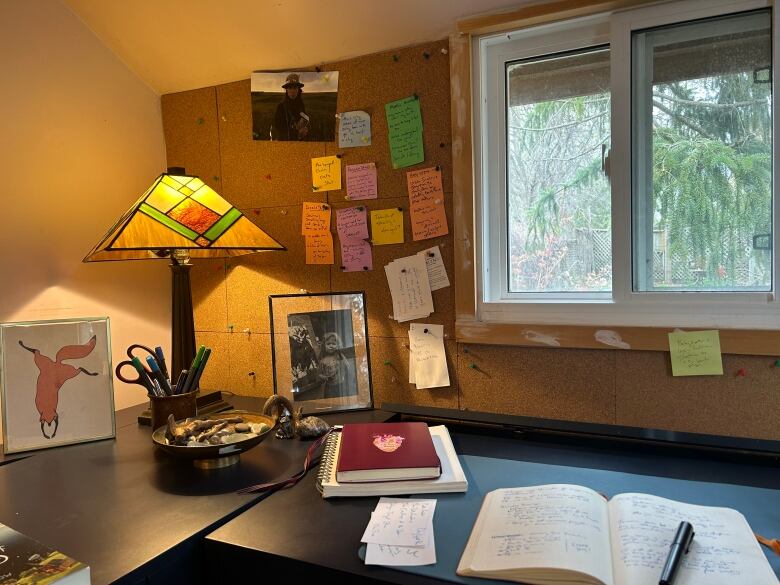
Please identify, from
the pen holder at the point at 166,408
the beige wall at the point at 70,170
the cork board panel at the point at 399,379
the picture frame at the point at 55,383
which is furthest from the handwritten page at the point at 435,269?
the beige wall at the point at 70,170

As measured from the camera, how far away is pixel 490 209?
1456 millimetres

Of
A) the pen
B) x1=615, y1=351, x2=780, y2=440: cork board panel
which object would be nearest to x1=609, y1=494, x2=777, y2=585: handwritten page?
the pen

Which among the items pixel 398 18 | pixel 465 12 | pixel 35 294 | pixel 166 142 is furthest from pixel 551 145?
pixel 35 294

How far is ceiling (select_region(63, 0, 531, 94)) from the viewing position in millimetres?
1396

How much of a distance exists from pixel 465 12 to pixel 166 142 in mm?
1030

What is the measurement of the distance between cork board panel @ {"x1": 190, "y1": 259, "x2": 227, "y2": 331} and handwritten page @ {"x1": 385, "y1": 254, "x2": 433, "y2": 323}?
571 millimetres

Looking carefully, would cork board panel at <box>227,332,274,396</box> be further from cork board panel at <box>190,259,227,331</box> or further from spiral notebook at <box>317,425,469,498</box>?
spiral notebook at <box>317,425,469,498</box>

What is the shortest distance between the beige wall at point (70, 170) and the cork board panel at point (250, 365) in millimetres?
258

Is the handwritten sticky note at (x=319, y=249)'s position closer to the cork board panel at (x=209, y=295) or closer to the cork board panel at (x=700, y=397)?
the cork board panel at (x=209, y=295)

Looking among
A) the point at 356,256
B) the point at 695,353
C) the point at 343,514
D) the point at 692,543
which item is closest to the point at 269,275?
the point at 356,256

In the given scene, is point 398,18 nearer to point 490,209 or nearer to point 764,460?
point 490,209

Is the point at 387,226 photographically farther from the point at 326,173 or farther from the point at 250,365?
the point at 250,365

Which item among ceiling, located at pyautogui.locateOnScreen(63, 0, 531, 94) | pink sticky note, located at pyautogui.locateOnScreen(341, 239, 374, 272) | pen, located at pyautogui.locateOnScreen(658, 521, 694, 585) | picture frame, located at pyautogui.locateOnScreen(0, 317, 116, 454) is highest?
ceiling, located at pyautogui.locateOnScreen(63, 0, 531, 94)

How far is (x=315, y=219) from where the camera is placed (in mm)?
1604
